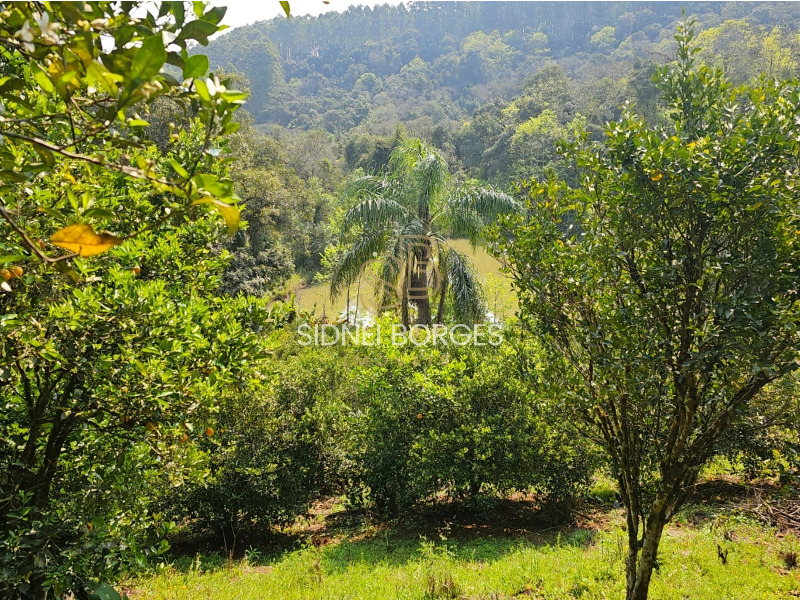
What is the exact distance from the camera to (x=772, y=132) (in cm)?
244

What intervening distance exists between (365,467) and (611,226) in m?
5.57

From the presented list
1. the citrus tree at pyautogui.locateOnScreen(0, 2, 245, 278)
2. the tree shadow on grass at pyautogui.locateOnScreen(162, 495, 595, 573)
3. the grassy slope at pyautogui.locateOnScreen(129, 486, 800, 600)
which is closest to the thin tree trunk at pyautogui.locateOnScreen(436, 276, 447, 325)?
the tree shadow on grass at pyautogui.locateOnScreen(162, 495, 595, 573)

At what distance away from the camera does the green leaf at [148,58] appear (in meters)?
0.75

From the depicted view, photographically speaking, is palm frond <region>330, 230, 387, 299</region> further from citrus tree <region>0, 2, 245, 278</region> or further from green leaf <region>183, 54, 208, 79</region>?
green leaf <region>183, 54, 208, 79</region>

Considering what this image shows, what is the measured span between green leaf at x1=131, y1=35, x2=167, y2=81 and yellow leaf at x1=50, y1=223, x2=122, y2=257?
24 centimetres

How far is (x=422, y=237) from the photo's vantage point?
37.0ft

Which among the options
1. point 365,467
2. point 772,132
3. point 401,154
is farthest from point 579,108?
point 772,132

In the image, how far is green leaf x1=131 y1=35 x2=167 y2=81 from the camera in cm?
75

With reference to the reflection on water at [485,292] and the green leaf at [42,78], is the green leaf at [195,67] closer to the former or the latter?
the green leaf at [42,78]

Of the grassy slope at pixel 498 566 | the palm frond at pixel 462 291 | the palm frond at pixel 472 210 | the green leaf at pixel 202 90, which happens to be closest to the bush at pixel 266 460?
the grassy slope at pixel 498 566

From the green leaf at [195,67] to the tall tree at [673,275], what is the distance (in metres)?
2.21

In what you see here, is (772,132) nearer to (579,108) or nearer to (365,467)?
(365,467)

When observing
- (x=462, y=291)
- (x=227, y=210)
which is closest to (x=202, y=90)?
→ (x=227, y=210)

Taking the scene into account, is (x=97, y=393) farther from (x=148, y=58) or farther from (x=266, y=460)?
(x=266, y=460)
